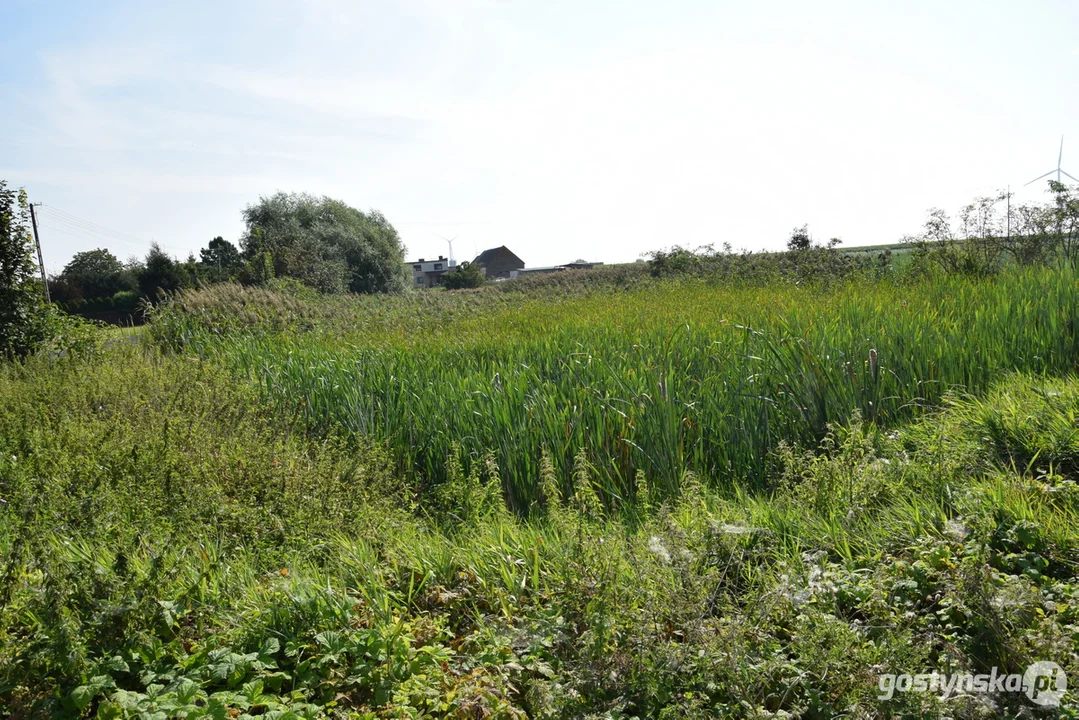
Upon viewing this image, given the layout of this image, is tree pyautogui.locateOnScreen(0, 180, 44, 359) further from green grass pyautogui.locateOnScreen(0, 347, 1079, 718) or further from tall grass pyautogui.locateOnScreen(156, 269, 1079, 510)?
green grass pyautogui.locateOnScreen(0, 347, 1079, 718)

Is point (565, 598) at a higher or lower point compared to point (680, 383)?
lower

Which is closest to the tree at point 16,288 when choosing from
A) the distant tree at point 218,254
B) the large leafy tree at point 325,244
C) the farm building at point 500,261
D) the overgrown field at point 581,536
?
the overgrown field at point 581,536

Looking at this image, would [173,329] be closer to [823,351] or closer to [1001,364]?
[823,351]

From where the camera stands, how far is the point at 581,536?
3.30m

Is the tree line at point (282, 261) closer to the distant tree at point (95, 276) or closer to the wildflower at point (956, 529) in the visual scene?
the distant tree at point (95, 276)

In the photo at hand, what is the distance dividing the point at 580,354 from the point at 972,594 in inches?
197

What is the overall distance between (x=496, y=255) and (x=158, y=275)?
3972 cm

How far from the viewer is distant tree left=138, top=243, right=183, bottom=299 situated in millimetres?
41625

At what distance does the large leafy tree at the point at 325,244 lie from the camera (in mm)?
31812

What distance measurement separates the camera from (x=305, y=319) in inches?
607

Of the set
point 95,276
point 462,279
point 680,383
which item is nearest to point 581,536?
point 680,383

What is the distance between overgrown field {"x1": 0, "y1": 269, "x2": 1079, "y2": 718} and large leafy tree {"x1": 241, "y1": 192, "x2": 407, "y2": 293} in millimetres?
25170

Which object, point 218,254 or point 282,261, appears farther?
point 218,254

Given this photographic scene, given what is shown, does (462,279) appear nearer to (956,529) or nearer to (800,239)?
(800,239)
